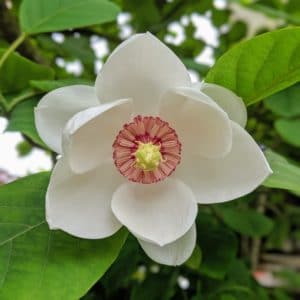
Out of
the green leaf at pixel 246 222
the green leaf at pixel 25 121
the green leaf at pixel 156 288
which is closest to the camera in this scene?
the green leaf at pixel 25 121

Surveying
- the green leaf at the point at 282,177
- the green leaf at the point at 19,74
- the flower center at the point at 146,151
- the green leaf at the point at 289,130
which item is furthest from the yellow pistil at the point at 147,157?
the green leaf at the point at 289,130

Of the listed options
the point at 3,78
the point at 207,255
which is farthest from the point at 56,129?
the point at 207,255

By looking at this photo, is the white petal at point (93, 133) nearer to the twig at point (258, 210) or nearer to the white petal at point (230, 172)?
the white petal at point (230, 172)

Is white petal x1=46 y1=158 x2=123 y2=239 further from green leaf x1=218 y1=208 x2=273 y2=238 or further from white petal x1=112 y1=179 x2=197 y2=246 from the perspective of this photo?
green leaf x1=218 y1=208 x2=273 y2=238

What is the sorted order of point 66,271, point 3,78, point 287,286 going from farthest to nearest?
point 287,286 → point 3,78 → point 66,271

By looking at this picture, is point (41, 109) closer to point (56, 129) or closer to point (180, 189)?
point (56, 129)

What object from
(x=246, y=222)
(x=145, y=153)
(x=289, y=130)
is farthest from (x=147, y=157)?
(x=246, y=222)
